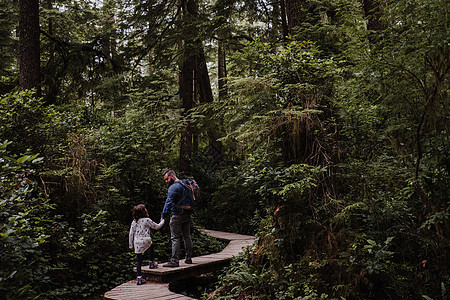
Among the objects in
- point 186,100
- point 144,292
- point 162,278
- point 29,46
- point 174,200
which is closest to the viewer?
point 144,292

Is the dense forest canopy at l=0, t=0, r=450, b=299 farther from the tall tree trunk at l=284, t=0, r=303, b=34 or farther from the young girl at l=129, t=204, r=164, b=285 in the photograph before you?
the young girl at l=129, t=204, r=164, b=285

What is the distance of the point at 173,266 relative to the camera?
24.9ft

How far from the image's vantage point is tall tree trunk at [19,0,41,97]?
35.2 ft

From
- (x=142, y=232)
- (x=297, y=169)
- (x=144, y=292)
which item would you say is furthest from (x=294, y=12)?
(x=144, y=292)

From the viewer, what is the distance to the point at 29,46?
10.9 metres

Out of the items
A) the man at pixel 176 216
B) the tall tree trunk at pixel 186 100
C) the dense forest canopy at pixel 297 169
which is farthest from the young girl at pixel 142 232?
→ the tall tree trunk at pixel 186 100

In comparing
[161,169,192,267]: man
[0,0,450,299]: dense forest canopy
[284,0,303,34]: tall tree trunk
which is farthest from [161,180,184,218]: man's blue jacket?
[284,0,303,34]: tall tree trunk

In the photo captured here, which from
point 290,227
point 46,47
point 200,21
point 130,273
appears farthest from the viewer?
point 46,47

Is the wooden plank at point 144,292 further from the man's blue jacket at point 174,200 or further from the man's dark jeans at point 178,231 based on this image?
the man's blue jacket at point 174,200

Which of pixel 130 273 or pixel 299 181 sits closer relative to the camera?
pixel 299 181

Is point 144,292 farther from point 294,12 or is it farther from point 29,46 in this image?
point 29,46

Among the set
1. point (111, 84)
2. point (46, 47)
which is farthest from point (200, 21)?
point (46, 47)

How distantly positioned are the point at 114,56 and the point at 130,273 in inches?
352

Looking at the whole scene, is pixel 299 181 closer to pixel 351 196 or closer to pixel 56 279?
pixel 351 196
